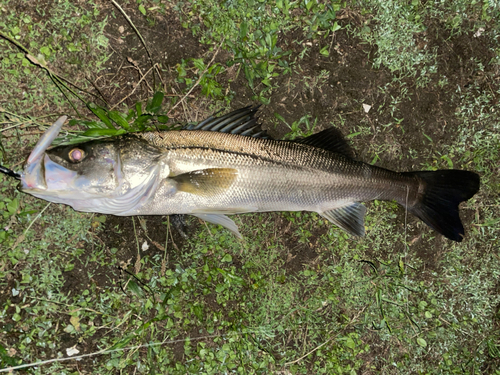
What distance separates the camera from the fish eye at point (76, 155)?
2.64 m

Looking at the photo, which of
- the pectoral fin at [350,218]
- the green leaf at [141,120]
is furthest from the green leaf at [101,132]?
the pectoral fin at [350,218]

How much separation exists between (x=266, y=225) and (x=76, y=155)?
1973 millimetres

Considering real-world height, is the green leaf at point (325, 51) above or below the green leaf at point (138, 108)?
above

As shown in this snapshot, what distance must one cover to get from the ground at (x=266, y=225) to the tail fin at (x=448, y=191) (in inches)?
13.0

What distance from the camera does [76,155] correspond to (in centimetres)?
264

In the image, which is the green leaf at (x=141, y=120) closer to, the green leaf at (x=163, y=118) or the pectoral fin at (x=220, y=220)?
the green leaf at (x=163, y=118)

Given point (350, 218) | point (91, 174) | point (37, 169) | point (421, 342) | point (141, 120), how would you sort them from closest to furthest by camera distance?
point (37, 169), point (91, 174), point (141, 120), point (350, 218), point (421, 342)

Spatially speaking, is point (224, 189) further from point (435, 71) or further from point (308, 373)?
point (435, 71)

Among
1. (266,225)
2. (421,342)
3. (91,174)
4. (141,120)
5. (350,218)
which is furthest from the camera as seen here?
(421,342)

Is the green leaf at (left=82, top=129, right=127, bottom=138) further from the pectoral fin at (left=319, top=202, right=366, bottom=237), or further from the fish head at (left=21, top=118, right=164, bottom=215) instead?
the pectoral fin at (left=319, top=202, right=366, bottom=237)

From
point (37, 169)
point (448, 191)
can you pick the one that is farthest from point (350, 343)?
point (37, 169)

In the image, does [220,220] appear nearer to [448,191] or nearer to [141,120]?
[141,120]

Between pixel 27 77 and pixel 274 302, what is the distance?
136 inches

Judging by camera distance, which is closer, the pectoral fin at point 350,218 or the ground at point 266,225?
the ground at point 266,225
